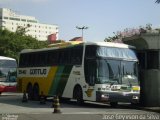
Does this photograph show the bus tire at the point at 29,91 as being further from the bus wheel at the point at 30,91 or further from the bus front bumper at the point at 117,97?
the bus front bumper at the point at 117,97

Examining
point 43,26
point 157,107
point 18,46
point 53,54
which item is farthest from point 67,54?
point 43,26

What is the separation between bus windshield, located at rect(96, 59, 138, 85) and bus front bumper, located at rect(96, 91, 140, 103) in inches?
21.9

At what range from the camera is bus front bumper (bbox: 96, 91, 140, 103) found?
891 inches

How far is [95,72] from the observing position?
2292 cm

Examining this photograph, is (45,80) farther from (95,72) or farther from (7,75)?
(7,75)

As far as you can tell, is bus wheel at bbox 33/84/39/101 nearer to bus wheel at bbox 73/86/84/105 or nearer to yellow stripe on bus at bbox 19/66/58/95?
yellow stripe on bus at bbox 19/66/58/95

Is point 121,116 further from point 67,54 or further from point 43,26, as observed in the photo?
point 43,26

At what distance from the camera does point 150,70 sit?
→ 23.9 m

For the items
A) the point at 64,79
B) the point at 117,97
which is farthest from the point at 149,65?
the point at 64,79

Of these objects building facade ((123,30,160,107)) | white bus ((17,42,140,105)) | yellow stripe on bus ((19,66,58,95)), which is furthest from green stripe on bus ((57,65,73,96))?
building facade ((123,30,160,107))

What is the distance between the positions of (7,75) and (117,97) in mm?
15494

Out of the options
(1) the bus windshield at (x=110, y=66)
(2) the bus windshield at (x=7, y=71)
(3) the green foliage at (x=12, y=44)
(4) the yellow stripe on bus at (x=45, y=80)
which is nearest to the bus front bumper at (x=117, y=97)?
(1) the bus windshield at (x=110, y=66)

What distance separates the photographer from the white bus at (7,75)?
36.1 metres

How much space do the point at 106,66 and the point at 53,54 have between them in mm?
5834
